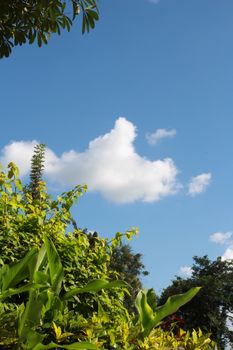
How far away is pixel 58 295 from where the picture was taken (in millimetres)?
3557

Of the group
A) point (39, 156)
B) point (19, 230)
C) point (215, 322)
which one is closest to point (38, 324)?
point (19, 230)

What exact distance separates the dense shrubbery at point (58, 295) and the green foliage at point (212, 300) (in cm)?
4166

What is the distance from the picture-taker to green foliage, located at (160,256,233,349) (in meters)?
45.7

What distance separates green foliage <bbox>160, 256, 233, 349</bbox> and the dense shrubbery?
41662 mm

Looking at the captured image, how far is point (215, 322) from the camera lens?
1800 inches

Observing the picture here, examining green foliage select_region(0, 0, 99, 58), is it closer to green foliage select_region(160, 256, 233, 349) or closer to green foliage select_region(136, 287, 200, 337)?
green foliage select_region(136, 287, 200, 337)

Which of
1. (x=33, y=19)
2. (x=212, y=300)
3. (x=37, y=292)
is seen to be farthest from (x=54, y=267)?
(x=212, y=300)

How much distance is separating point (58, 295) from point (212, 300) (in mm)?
45519

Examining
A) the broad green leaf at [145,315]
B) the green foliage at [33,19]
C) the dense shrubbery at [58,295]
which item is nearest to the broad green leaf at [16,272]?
the dense shrubbery at [58,295]

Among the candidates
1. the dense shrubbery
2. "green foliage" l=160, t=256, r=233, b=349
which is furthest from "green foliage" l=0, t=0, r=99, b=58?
"green foliage" l=160, t=256, r=233, b=349

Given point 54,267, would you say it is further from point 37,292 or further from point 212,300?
point 212,300

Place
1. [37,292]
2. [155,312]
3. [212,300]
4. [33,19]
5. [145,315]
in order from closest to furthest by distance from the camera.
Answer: [37,292] → [145,315] → [155,312] → [33,19] → [212,300]

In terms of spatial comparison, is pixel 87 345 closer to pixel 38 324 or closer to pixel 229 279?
pixel 38 324

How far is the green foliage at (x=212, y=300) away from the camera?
45.7 metres
